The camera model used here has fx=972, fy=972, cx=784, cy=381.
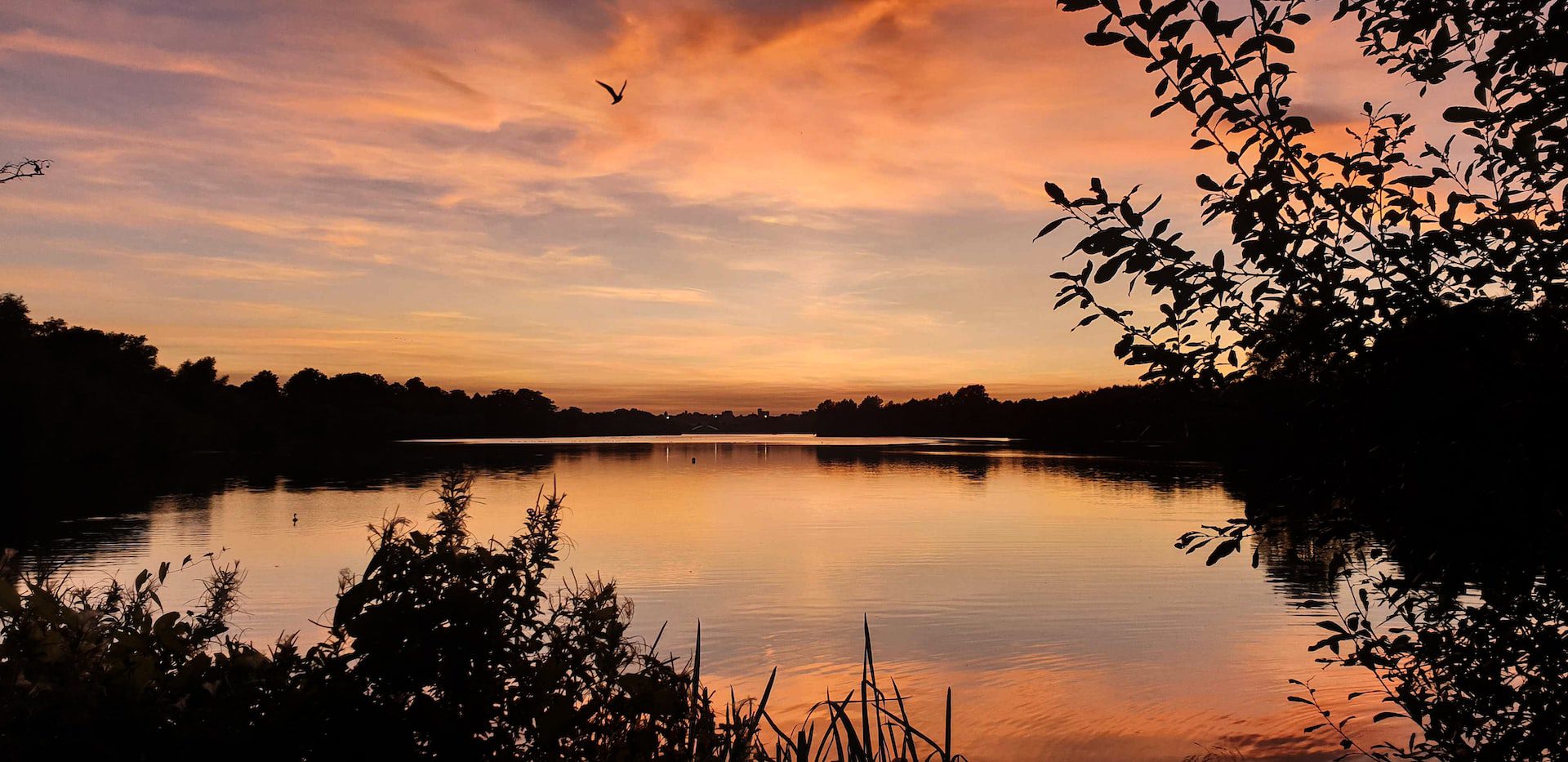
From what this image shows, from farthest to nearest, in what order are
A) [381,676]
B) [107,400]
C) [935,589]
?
[107,400], [935,589], [381,676]

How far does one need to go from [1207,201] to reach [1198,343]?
0.65m

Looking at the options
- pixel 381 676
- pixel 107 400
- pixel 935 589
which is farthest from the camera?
pixel 107 400

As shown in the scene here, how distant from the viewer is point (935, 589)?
30.8m

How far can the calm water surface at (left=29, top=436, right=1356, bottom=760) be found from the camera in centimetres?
1777

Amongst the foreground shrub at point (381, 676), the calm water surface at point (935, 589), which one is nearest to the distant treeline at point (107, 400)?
the calm water surface at point (935, 589)

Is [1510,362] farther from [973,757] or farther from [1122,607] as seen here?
[1122,607]

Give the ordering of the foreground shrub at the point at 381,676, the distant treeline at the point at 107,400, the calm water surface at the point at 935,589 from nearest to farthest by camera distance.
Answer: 1. the foreground shrub at the point at 381,676
2. the calm water surface at the point at 935,589
3. the distant treeline at the point at 107,400

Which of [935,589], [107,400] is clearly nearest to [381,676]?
[935,589]

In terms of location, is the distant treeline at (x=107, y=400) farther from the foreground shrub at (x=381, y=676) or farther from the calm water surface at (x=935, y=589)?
the foreground shrub at (x=381, y=676)

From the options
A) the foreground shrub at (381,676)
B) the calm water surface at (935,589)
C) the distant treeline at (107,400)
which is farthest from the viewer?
the distant treeline at (107,400)

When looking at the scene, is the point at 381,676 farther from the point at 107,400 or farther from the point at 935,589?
the point at 107,400

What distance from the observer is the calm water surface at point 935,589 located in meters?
17.8

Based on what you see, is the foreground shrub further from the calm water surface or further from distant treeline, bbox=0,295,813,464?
distant treeline, bbox=0,295,813,464

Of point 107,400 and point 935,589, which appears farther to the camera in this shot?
point 107,400
